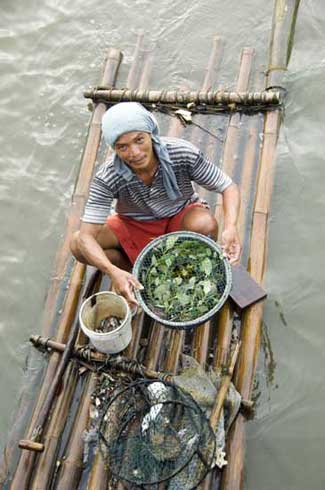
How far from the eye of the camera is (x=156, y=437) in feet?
10.3

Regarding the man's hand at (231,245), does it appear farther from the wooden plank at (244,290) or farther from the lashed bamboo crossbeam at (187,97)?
the lashed bamboo crossbeam at (187,97)

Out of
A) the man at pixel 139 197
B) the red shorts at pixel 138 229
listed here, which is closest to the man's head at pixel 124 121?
the man at pixel 139 197

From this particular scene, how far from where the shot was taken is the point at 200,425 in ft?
10.2

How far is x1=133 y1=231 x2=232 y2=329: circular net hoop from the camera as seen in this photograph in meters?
3.30

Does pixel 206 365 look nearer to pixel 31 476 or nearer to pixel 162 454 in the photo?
pixel 162 454

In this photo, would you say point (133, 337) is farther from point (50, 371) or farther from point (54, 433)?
point (54, 433)

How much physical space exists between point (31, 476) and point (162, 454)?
81cm

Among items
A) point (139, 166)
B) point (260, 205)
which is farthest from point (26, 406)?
point (260, 205)

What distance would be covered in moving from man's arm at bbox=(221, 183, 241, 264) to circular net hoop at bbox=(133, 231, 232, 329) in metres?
0.05

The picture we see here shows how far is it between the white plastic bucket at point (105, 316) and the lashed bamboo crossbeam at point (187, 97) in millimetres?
1949

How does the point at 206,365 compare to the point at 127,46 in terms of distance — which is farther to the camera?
the point at 127,46

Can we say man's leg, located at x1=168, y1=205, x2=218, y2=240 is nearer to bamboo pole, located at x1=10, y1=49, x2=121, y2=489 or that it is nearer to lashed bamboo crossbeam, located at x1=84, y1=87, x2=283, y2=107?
bamboo pole, located at x1=10, y1=49, x2=121, y2=489

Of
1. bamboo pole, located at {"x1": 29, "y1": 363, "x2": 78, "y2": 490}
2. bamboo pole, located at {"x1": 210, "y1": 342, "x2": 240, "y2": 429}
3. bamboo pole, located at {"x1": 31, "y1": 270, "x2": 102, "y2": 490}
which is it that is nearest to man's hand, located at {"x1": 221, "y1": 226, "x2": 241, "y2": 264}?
bamboo pole, located at {"x1": 210, "y1": 342, "x2": 240, "y2": 429}

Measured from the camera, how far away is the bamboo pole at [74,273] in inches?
129
